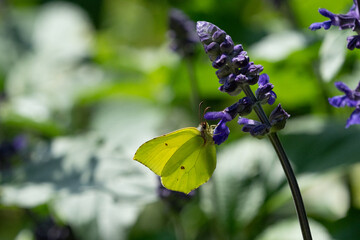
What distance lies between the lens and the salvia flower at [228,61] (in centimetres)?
114

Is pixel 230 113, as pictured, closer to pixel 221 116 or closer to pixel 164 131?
pixel 221 116

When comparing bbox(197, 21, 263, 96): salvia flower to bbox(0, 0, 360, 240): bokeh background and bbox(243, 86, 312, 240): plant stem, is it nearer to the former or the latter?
bbox(243, 86, 312, 240): plant stem

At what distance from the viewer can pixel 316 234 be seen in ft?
6.88

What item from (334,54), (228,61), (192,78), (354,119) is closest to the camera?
(354,119)

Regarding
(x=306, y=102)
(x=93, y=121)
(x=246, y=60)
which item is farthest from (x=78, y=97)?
(x=246, y=60)

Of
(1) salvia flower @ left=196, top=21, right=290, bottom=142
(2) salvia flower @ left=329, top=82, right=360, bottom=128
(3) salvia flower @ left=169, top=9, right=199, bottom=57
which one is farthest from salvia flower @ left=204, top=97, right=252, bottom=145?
(3) salvia flower @ left=169, top=9, right=199, bottom=57

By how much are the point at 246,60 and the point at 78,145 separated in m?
1.56

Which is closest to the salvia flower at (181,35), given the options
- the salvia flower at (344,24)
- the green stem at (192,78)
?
the green stem at (192,78)

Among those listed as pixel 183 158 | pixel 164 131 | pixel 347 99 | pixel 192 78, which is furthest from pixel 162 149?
pixel 164 131

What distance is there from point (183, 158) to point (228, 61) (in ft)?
1.33

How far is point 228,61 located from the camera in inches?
46.4

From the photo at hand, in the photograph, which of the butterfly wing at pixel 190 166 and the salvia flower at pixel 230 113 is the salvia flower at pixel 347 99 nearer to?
the salvia flower at pixel 230 113

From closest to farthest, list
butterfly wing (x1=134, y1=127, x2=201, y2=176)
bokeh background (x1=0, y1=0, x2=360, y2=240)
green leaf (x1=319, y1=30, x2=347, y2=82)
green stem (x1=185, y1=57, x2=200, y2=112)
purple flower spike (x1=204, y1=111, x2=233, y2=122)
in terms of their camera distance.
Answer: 1. purple flower spike (x1=204, y1=111, x2=233, y2=122)
2. butterfly wing (x1=134, y1=127, x2=201, y2=176)
3. green leaf (x1=319, y1=30, x2=347, y2=82)
4. bokeh background (x1=0, y1=0, x2=360, y2=240)
5. green stem (x1=185, y1=57, x2=200, y2=112)

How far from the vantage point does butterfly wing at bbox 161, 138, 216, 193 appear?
1.45 m
